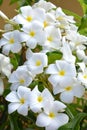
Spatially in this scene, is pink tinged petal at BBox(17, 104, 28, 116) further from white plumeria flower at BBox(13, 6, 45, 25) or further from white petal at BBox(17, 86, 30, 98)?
white plumeria flower at BBox(13, 6, 45, 25)

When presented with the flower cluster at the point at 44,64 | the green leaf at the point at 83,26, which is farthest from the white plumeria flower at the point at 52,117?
the green leaf at the point at 83,26

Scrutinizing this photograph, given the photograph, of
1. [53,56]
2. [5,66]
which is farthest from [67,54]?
[5,66]

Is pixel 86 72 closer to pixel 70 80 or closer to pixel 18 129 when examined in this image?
pixel 70 80

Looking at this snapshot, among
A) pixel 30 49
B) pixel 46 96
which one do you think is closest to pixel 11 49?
pixel 30 49

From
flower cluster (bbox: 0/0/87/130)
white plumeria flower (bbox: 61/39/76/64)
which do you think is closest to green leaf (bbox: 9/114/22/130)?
flower cluster (bbox: 0/0/87/130)

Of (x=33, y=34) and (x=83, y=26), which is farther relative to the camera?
(x=83, y=26)

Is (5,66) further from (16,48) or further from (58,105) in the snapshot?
(58,105)

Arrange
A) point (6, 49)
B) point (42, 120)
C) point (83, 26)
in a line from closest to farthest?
point (42, 120)
point (6, 49)
point (83, 26)
